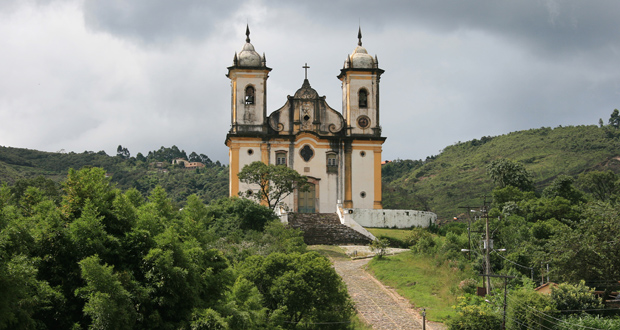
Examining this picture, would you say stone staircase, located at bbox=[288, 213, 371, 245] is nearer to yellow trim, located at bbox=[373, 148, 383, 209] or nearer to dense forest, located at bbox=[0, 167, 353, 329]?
yellow trim, located at bbox=[373, 148, 383, 209]

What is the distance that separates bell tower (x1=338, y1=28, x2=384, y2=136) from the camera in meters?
44.1

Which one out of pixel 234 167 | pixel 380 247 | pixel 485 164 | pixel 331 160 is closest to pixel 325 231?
pixel 380 247

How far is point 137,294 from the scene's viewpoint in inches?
586

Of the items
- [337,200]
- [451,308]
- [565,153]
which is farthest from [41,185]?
[565,153]

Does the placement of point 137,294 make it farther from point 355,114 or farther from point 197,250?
point 355,114

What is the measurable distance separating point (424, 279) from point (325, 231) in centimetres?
936

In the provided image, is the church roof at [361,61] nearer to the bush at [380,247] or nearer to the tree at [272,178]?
the tree at [272,178]

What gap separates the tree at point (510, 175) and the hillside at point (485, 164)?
317 inches

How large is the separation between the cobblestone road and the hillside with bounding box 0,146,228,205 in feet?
134

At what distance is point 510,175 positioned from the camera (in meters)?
47.8

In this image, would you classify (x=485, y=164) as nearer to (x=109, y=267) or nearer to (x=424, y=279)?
(x=424, y=279)

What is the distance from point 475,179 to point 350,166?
28817 millimetres

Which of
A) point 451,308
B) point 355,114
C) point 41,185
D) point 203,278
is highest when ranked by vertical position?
point 355,114

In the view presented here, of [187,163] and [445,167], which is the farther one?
[187,163]
